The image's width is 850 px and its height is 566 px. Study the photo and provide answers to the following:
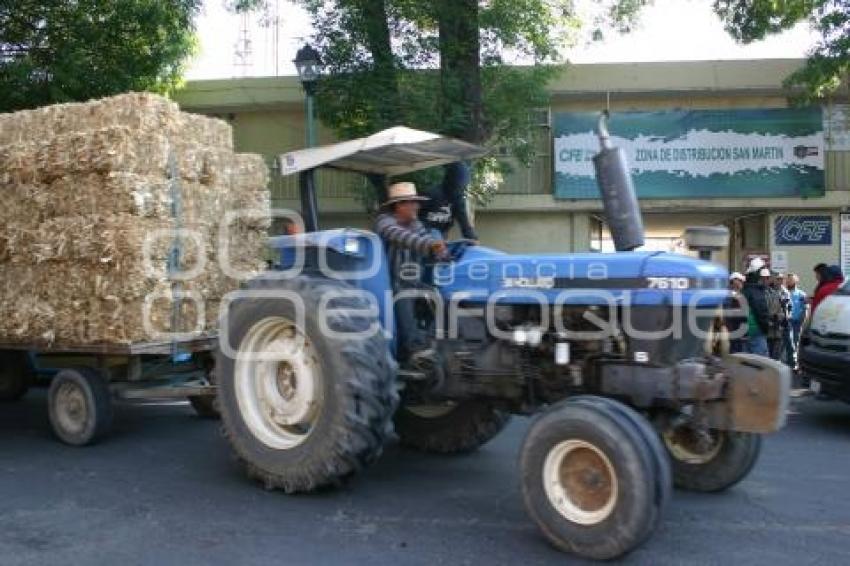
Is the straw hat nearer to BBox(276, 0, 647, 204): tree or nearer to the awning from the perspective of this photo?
the awning

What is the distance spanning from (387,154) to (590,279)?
1.92 metres

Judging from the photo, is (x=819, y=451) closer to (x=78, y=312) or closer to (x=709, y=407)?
(x=709, y=407)

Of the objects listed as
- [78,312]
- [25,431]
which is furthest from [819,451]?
[25,431]

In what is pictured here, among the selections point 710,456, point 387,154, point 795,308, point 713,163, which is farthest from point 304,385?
point 713,163

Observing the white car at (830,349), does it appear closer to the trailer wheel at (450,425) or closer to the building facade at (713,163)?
the trailer wheel at (450,425)

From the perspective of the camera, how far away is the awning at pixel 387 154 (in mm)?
5898

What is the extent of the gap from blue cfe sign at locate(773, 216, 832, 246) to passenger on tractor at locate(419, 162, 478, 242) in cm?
1507

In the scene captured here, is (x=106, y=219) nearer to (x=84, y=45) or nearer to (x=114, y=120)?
(x=114, y=120)

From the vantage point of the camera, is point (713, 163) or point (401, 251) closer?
point (401, 251)

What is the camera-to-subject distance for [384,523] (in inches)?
205

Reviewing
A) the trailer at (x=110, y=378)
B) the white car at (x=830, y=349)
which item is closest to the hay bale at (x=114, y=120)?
the trailer at (x=110, y=378)

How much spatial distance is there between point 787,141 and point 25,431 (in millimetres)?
16711

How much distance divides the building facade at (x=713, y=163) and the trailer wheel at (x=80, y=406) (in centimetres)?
1146

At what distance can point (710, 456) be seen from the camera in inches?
226
